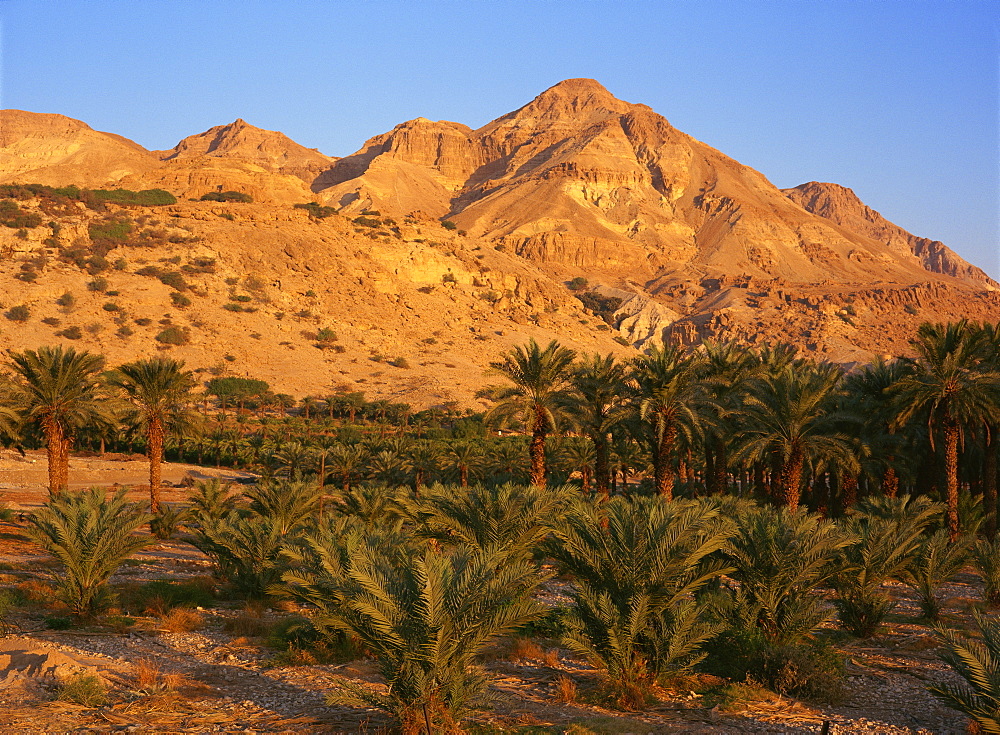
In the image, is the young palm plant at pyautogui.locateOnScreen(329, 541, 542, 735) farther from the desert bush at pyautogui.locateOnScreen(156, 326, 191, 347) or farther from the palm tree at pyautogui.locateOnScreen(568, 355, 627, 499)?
the desert bush at pyautogui.locateOnScreen(156, 326, 191, 347)

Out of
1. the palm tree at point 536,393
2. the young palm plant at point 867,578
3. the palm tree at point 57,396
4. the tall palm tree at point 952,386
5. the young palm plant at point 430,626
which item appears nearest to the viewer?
the young palm plant at point 430,626

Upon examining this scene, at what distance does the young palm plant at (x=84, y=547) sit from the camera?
14727 mm

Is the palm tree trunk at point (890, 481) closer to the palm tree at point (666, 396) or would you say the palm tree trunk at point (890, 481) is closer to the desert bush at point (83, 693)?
the palm tree at point (666, 396)

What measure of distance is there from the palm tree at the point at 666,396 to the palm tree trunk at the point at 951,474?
24.5 feet

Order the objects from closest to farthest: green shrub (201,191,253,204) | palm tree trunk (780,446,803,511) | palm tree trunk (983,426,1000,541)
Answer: palm tree trunk (780,446,803,511) → palm tree trunk (983,426,1000,541) → green shrub (201,191,253,204)

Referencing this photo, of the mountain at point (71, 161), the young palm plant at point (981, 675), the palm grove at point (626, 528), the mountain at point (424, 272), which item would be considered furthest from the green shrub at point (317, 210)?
the young palm plant at point (981, 675)

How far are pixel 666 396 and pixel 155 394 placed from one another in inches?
769

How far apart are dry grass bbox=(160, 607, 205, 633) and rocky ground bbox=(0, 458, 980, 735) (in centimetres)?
3

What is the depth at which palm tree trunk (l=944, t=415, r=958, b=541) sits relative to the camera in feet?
75.6

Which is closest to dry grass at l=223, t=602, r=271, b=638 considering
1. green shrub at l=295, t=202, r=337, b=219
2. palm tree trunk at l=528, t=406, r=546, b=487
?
palm tree trunk at l=528, t=406, r=546, b=487

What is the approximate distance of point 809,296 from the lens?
135m

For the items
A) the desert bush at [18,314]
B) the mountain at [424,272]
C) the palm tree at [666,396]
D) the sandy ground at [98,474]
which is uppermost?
the mountain at [424,272]

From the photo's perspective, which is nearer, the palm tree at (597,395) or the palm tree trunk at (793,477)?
the palm tree trunk at (793,477)

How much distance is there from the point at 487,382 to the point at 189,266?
38202mm
